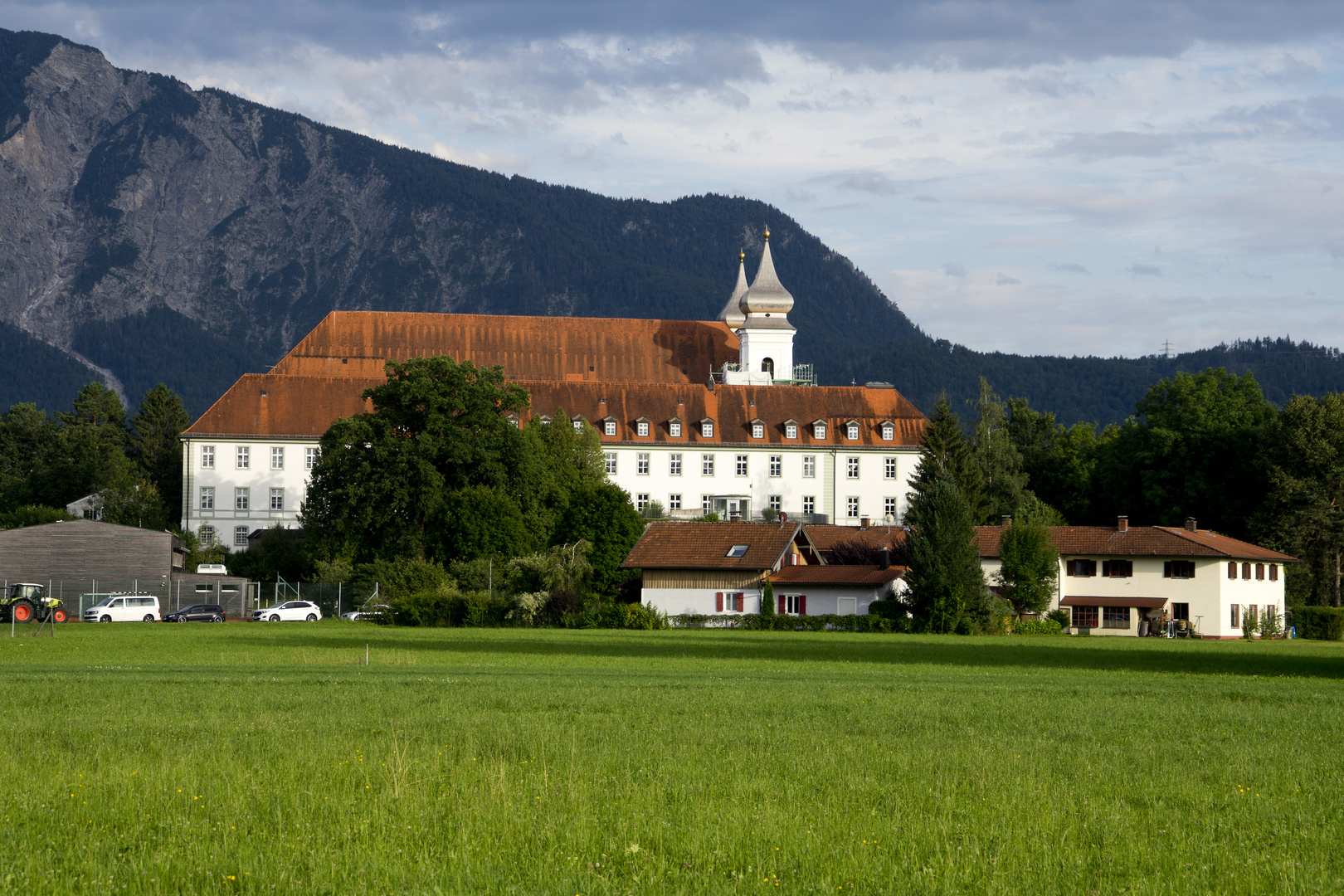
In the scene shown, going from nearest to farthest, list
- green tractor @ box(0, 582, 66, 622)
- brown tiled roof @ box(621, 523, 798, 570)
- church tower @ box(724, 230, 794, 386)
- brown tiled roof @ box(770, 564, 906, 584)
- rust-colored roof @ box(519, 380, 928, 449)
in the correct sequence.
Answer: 1. green tractor @ box(0, 582, 66, 622)
2. brown tiled roof @ box(770, 564, 906, 584)
3. brown tiled roof @ box(621, 523, 798, 570)
4. rust-colored roof @ box(519, 380, 928, 449)
5. church tower @ box(724, 230, 794, 386)

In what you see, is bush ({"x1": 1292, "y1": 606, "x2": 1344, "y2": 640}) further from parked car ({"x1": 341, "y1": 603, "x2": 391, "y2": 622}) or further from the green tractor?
the green tractor

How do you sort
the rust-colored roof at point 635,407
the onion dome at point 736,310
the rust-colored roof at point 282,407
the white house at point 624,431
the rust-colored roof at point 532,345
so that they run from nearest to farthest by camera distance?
the white house at point 624,431, the rust-colored roof at point 282,407, the rust-colored roof at point 635,407, the rust-colored roof at point 532,345, the onion dome at point 736,310

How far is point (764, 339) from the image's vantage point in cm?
12250

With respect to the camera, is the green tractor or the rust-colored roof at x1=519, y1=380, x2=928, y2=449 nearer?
the green tractor

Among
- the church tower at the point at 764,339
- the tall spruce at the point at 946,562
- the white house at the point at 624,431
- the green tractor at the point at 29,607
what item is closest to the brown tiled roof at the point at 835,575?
the tall spruce at the point at 946,562

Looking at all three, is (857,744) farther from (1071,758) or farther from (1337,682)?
(1337,682)

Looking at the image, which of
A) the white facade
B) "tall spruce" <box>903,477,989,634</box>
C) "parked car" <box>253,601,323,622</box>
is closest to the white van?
"parked car" <box>253,601,323,622</box>

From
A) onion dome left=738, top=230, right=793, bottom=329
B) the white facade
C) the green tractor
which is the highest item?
onion dome left=738, top=230, right=793, bottom=329

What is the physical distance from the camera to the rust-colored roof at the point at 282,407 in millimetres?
102062

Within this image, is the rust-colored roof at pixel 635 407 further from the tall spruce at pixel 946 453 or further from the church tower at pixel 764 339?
the tall spruce at pixel 946 453

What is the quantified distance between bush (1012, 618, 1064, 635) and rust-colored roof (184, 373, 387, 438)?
5188 cm

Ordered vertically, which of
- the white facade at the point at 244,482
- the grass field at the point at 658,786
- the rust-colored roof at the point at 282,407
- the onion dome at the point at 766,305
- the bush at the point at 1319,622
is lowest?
the bush at the point at 1319,622

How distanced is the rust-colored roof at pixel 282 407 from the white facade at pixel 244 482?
0.83 meters

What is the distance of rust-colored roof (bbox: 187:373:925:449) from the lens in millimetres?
102625
